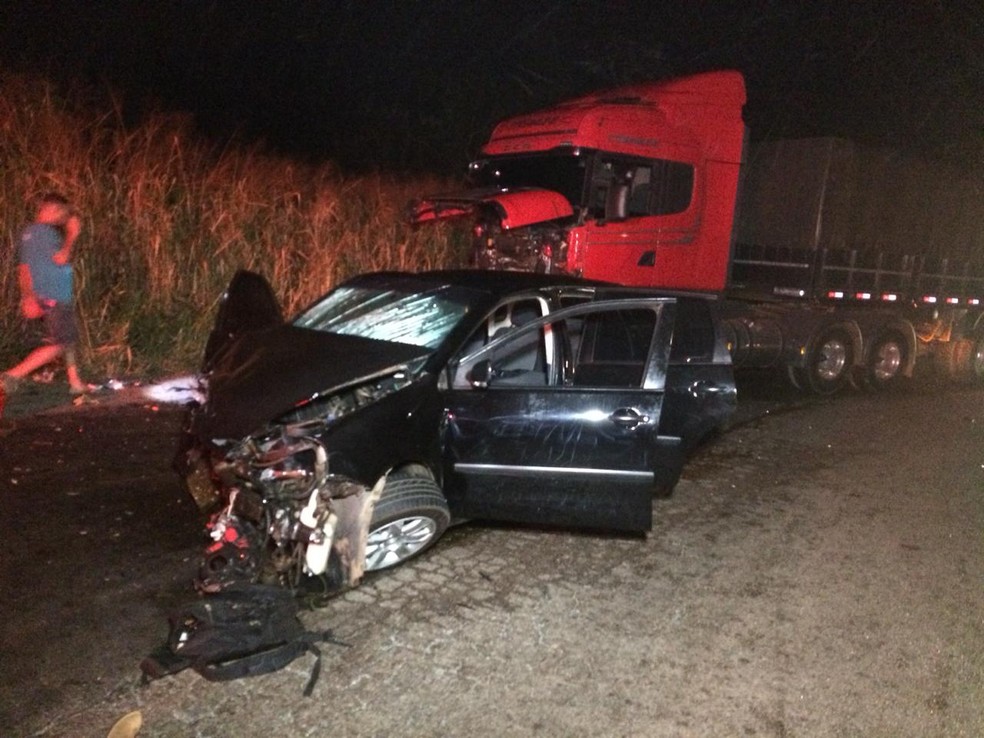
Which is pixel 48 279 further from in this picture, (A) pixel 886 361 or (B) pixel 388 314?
(A) pixel 886 361

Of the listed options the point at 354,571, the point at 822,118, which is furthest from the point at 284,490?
the point at 822,118

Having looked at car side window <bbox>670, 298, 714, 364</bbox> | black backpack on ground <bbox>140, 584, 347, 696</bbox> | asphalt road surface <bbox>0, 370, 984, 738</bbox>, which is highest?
car side window <bbox>670, 298, 714, 364</bbox>

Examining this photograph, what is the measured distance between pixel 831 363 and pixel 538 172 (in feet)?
16.4

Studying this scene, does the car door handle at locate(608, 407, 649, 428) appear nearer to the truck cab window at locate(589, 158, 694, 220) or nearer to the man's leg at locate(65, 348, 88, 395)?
the truck cab window at locate(589, 158, 694, 220)

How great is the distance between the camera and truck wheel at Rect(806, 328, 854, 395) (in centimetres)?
1117

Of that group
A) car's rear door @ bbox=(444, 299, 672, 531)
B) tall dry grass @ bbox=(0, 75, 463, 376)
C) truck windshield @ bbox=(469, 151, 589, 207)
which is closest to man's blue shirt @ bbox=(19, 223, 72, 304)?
tall dry grass @ bbox=(0, 75, 463, 376)

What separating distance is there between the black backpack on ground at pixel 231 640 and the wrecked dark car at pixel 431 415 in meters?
0.21

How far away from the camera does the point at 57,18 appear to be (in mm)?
15609

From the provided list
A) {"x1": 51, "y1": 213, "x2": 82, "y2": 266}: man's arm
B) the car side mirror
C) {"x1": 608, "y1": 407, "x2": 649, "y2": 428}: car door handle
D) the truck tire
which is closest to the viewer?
the car side mirror

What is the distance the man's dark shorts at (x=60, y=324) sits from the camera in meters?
7.23

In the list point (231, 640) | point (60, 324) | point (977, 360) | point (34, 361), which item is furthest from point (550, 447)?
point (977, 360)

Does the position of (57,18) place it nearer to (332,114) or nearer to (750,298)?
(332,114)

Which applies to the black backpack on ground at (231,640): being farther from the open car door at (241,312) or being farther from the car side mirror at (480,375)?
the open car door at (241,312)

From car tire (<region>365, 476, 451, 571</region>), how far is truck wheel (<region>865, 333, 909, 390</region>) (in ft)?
29.7
